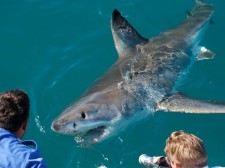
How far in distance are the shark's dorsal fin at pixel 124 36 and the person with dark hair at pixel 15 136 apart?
9.27ft

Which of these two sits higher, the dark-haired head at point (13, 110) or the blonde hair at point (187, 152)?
the dark-haired head at point (13, 110)

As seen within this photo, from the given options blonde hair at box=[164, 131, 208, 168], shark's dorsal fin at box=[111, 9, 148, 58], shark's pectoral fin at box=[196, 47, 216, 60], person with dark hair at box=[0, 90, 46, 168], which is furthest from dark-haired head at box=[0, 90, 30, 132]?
shark's pectoral fin at box=[196, 47, 216, 60]

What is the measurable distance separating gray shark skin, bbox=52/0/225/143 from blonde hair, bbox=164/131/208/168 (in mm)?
1293

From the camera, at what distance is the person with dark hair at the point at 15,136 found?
2969 millimetres

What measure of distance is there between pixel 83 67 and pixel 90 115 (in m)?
2.29

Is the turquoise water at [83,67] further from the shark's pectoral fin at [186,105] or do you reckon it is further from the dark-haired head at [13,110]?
the dark-haired head at [13,110]

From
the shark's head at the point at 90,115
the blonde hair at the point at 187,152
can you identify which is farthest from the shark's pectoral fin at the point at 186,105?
the blonde hair at the point at 187,152

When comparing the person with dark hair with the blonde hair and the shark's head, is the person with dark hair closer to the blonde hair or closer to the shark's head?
the shark's head

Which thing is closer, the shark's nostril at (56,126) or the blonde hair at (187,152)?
the blonde hair at (187,152)

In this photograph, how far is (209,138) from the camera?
5832 mm

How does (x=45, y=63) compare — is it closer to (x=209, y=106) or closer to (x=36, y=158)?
(x=209, y=106)

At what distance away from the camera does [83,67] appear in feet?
22.3

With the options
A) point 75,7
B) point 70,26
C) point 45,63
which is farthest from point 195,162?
point 75,7

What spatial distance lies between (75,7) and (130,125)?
374 centimetres
